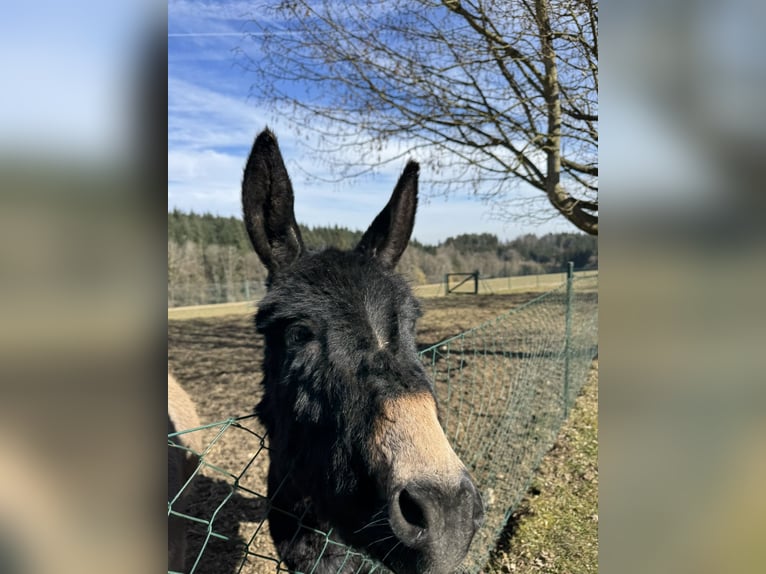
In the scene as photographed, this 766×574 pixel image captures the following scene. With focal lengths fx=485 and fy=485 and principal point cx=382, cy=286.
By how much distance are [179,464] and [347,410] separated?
7.46ft

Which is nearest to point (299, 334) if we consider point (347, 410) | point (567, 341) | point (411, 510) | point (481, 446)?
point (347, 410)

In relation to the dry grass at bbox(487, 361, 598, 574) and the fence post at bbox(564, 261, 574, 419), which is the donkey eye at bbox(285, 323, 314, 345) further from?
the fence post at bbox(564, 261, 574, 419)

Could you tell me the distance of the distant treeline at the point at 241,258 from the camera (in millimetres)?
30656

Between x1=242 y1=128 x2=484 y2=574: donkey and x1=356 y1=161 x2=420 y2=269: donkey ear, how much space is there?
1 centimetres

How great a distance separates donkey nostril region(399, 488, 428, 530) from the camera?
1567 mm

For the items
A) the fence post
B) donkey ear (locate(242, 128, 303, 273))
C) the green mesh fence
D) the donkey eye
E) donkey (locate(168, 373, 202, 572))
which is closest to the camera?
the donkey eye

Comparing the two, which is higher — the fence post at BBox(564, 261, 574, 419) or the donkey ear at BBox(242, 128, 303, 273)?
the donkey ear at BBox(242, 128, 303, 273)
